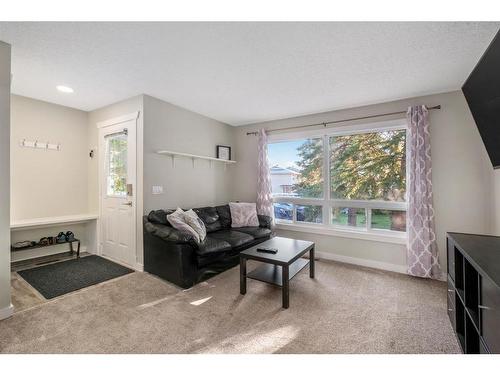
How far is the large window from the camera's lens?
3330 millimetres

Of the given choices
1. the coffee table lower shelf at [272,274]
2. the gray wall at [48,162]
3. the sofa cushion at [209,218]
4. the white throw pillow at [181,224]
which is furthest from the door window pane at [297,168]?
the gray wall at [48,162]

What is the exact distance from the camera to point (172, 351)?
1.64 metres

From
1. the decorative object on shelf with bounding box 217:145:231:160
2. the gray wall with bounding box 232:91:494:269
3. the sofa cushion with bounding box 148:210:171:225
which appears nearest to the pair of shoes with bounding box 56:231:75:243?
the sofa cushion with bounding box 148:210:171:225

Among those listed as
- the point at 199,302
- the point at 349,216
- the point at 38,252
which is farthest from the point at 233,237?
the point at 38,252

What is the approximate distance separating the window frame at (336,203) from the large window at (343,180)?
14mm

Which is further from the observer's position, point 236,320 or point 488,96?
point 236,320

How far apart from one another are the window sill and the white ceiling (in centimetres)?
195

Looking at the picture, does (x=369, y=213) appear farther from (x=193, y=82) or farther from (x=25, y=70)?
(x=25, y=70)

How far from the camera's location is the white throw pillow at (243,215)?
3.91m

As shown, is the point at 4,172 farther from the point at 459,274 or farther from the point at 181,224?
the point at 459,274

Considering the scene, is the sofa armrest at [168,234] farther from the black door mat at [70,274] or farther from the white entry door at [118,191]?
the black door mat at [70,274]

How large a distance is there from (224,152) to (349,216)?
2.55m

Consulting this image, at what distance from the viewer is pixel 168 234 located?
2727 millimetres
